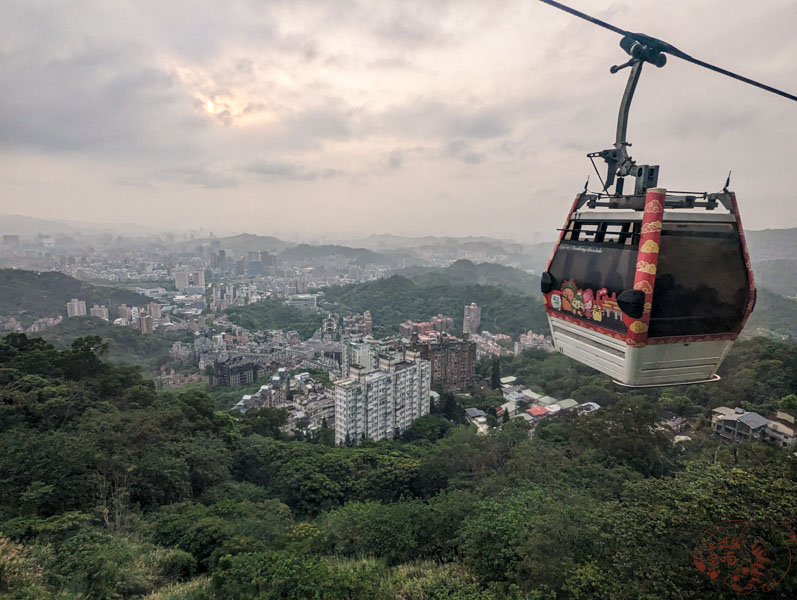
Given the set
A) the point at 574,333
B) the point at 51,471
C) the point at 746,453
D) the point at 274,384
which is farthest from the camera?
the point at 274,384

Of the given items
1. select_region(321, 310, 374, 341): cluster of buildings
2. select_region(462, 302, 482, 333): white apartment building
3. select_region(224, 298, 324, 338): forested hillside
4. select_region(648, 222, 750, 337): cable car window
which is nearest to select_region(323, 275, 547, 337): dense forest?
select_region(462, 302, 482, 333): white apartment building

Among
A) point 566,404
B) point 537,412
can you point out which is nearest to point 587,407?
point 566,404

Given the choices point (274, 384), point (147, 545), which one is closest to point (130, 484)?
point (147, 545)

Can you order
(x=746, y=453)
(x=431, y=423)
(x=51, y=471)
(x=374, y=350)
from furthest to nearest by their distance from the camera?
(x=374, y=350) → (x=431, y=423) → (x=746, y=453) → (x=51, y=471)

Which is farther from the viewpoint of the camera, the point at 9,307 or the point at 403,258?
the point at 403,258

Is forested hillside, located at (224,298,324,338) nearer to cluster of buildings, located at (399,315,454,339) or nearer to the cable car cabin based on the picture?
cluster of buildings, located at (399,315,454,339)

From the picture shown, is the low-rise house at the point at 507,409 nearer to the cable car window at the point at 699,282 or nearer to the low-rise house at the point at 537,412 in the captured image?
the low-rise house at the point at 537,412

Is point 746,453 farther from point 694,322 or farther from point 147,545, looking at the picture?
point 147,545
